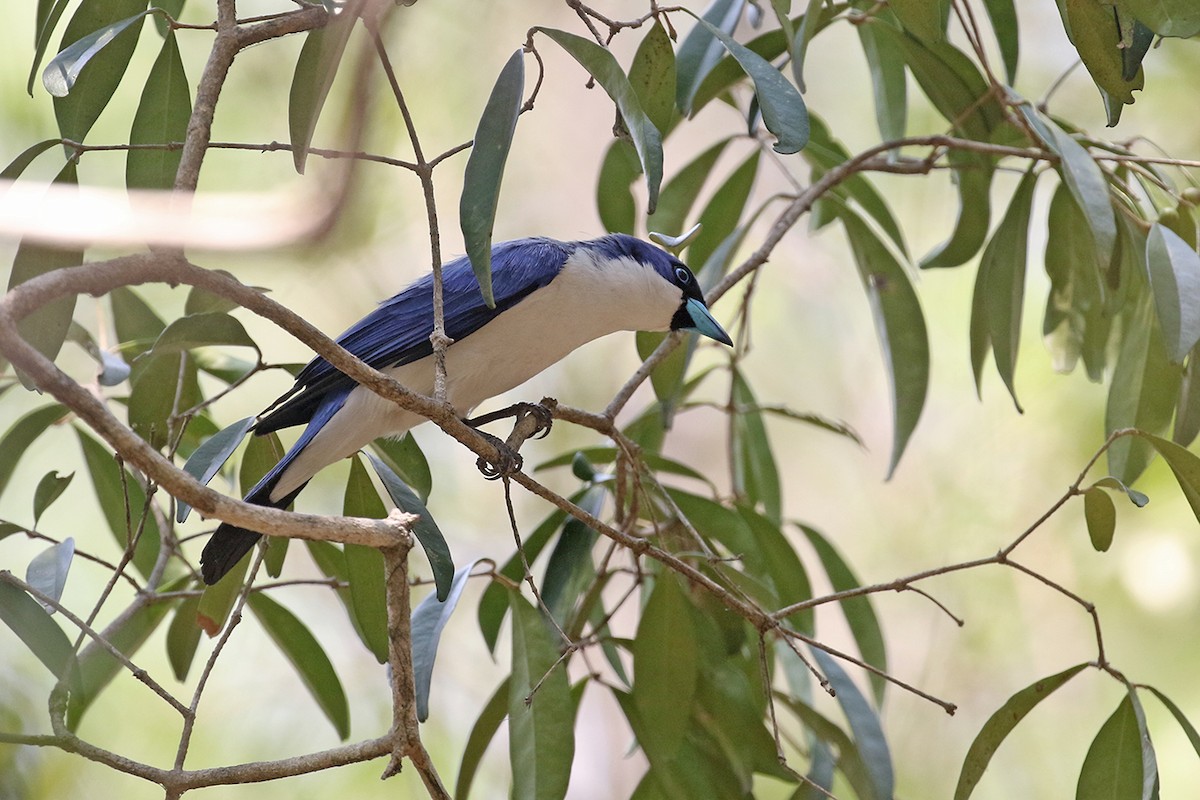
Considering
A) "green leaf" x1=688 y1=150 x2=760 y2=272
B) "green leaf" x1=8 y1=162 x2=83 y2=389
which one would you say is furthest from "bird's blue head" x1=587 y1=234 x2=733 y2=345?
"green leaf" x1=8 y1=162 x2=83 y2=389

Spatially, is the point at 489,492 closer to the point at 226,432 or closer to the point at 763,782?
the point at 763,782

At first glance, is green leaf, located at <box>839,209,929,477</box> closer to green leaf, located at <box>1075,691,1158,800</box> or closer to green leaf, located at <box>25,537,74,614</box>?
green leaf, located at <box>1075,691,1158,800</box>

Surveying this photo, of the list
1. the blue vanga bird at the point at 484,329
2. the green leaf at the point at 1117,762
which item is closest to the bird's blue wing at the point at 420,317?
the blue vanga bird at the point at 484,329

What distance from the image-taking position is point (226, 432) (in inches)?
72.7

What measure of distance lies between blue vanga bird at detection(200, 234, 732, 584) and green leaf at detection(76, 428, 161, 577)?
0.39 m

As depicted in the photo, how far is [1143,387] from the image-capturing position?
2.19m

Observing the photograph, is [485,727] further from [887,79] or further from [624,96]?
[887,79]

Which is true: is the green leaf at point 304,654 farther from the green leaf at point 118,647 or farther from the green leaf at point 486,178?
the green leaf at point 486,178

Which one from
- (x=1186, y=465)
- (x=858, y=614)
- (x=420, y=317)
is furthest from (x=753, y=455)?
(x=1186, y=465)

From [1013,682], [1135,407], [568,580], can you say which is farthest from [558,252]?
[1013,682]

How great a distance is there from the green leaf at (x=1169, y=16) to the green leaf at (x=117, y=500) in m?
2.14

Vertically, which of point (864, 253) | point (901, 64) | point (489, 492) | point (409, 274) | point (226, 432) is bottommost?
point (226, 432)

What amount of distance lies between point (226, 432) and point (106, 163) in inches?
161

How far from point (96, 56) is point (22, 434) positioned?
31.5 inches
